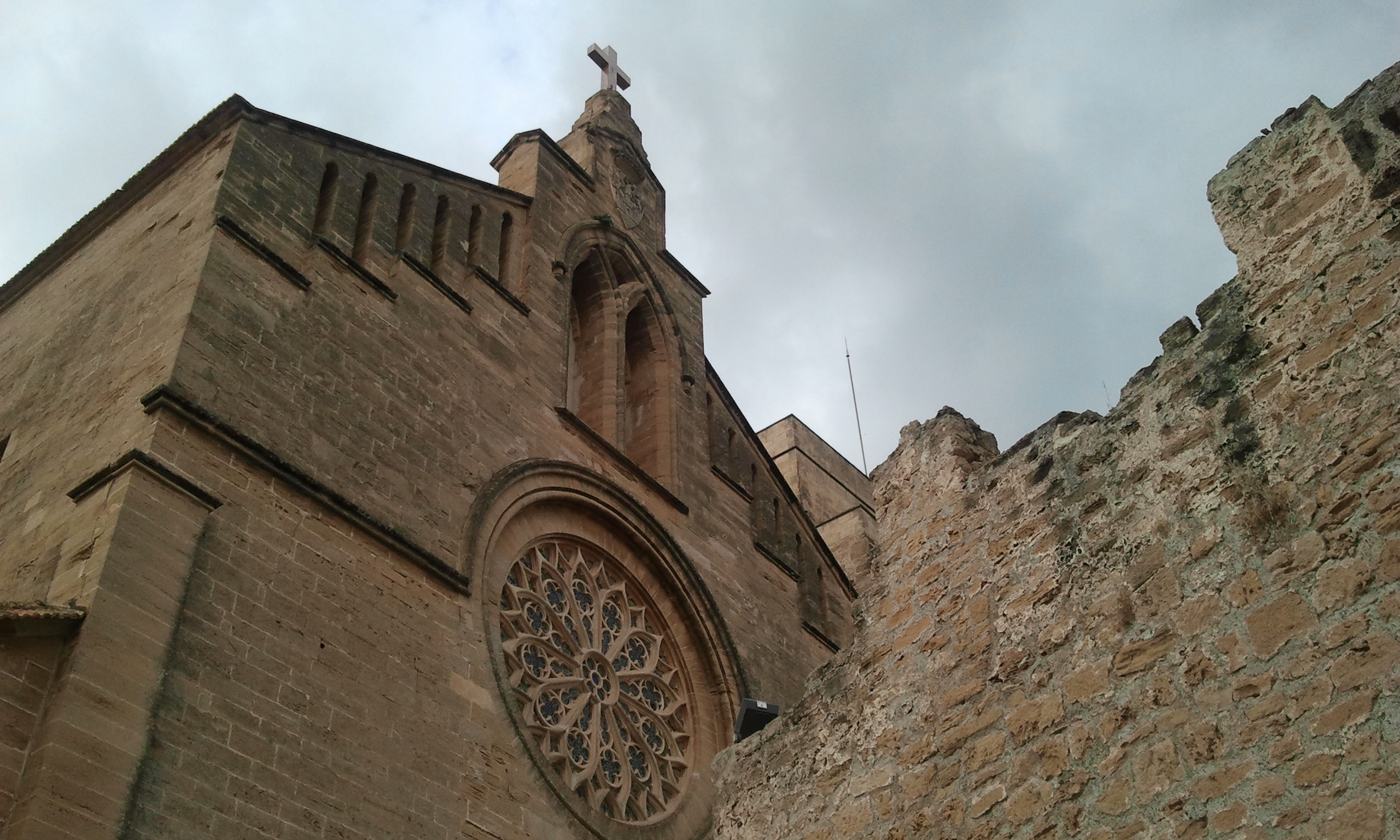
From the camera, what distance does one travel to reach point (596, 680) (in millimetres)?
10227

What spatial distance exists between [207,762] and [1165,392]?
16.4 feet

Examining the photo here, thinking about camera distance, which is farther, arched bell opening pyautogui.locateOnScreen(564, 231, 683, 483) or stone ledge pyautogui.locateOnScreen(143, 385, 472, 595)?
arched bell opening pyautogui.locateOnScreen(564, 231, 683, 483)

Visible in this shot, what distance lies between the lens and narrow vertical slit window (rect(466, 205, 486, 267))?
11.5m

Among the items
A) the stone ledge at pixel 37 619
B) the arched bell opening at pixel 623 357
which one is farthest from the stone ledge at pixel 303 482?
the arched bell opening at pixel 623 357

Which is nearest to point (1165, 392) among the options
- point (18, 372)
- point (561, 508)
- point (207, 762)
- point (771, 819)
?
point (771, 819)

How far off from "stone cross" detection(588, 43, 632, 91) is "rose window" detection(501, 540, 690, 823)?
8.01 m

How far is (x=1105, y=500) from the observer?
178 inches

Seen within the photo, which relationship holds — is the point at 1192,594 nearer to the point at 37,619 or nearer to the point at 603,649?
the point at 37,619

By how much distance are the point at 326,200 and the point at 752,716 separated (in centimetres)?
607

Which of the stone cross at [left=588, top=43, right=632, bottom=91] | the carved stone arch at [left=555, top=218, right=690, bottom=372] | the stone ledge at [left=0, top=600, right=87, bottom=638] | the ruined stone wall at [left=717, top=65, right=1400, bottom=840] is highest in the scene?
the stone cross at [left=588, top=43, right=632, bottom=91]

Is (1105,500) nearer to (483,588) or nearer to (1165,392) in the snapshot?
(1165,392)

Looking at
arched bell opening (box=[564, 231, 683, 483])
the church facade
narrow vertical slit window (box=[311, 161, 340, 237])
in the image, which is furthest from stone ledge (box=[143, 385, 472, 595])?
arched bell opening (box=[564, 231, 683, 483])

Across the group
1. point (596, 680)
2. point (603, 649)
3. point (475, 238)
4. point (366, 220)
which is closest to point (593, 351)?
point (475, 238)

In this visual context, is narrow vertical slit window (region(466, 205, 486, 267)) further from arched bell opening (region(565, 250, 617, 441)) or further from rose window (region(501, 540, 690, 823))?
rose window (region(501, 540, 690, 823))
